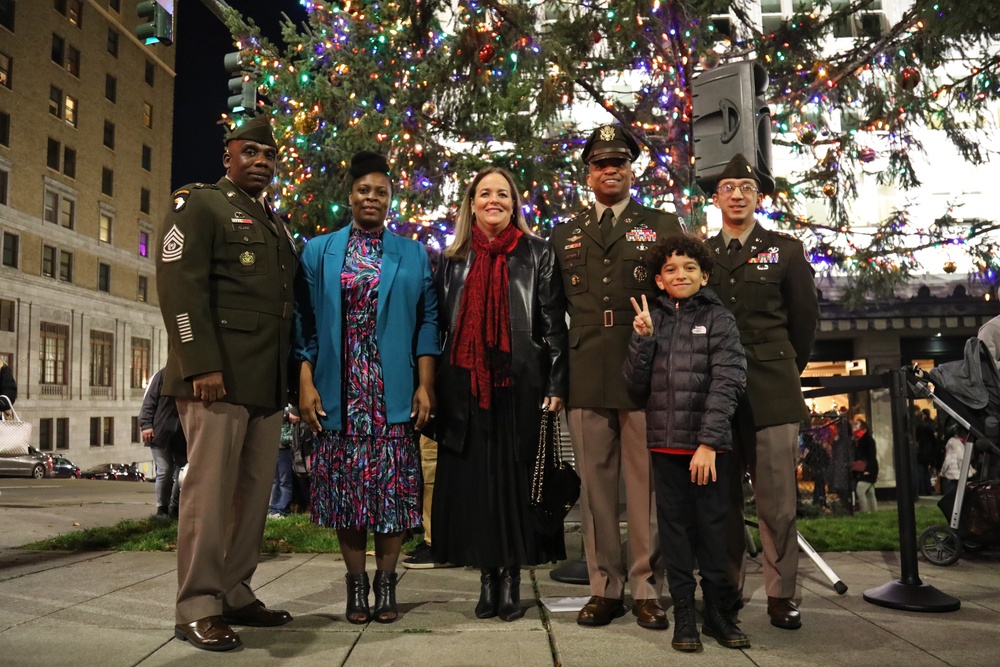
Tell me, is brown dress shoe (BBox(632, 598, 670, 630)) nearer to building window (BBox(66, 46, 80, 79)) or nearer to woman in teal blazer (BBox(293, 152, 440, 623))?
woman in teal blazer (BBox(293, 152, 440, 623))

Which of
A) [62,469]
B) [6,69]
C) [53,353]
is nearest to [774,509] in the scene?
[62,469]

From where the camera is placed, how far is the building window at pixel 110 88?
173 feet

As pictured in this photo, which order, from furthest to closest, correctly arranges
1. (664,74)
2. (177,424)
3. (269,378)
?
1. (664,74)
2. (177,424)
3. (269,378)

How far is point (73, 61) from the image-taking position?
49.1 meters

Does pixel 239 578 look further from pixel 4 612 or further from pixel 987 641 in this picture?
pixel 987 641

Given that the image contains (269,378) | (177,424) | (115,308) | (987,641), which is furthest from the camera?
(115,308)

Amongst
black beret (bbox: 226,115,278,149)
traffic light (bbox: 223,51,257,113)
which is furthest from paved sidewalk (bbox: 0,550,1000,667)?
traffic light (bbox: 223,51,257,113)

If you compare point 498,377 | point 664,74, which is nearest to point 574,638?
point 498,377

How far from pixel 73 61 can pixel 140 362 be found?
1870 centimetres

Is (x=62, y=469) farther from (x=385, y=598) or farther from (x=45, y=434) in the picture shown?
(x=385, y=598)

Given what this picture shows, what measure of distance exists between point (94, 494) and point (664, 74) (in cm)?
1257

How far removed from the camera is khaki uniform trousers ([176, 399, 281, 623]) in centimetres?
398

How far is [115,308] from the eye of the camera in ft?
169

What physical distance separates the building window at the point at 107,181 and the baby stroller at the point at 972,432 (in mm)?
54002
